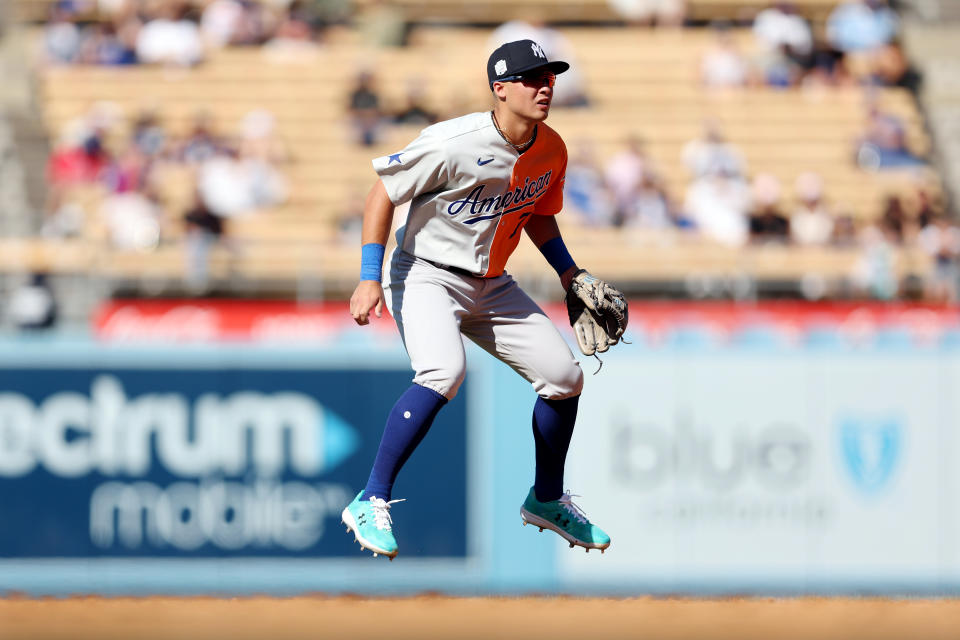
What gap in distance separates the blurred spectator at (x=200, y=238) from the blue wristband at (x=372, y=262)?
740 cm

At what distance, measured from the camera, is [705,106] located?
1656cm

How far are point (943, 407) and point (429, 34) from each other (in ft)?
29.5

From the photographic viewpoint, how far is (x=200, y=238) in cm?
1359

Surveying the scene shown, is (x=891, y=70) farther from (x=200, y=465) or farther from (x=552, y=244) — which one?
(x=552, y=244)

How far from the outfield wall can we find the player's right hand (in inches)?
208

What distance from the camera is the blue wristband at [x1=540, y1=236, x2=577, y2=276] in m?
6.91

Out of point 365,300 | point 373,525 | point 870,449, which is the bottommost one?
point 870,449

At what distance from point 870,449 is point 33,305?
7234 mm

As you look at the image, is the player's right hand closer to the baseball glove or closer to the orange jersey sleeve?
the orange jersey sleeve

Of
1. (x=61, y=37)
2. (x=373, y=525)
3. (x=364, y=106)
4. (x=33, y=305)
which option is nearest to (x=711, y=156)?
(x=364, y=106)

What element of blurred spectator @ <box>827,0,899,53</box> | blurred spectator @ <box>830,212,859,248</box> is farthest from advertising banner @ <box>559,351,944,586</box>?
blurred spectator @ <box>827,0,899,53</box>

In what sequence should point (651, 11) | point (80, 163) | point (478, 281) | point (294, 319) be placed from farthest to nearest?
1. point (651, 11)
2. point (80, 163)
3. point (294, 319)
4. point (478, 281)

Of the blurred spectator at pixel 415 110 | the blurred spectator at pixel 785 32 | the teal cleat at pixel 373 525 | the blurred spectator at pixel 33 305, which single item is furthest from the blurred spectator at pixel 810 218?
the teal cleat at pixel 373 525

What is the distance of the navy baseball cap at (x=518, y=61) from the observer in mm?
6070
